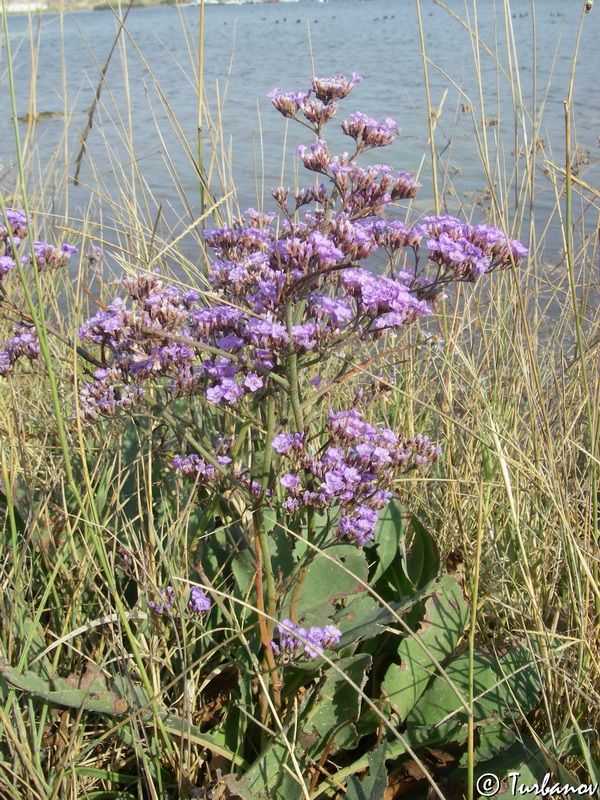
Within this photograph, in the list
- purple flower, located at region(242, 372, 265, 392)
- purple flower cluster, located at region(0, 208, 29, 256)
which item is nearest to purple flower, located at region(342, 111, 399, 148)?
→ purple flower, located at region(242, 372, 265, 392)

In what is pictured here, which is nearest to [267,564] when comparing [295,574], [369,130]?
[295,574]

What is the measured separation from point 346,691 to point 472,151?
6935 mm

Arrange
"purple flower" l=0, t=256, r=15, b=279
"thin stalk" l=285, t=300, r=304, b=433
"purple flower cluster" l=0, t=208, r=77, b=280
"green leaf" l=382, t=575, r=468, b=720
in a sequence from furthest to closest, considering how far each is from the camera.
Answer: "green leaf" l=382, t=575, r=468, b=720 → "purple flower cluster" l=0, t=208, r=77, b=280 → "purple flower" l=0, t=256, r=15, b=279 → "thin stalk" l=285, t=300, r=304, b=433

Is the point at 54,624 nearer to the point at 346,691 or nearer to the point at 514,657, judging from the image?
the point at 346,691

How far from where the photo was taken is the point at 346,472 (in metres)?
1.54

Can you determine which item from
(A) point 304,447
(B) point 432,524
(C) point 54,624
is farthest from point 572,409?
(C) point 54,624

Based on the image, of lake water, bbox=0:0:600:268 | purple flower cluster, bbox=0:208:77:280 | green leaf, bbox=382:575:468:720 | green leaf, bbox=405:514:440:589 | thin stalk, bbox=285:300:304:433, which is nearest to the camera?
thin stalk, bbox=285:300:304:433

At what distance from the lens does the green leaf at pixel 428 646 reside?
70.6 inches

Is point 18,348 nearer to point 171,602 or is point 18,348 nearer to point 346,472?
point 171,602

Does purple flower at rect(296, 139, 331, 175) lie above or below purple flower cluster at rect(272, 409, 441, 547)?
above

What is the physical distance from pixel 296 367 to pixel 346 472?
233mm

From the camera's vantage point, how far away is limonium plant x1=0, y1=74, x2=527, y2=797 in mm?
1489

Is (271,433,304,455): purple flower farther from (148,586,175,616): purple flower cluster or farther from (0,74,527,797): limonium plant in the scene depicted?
(148,586,175,616): purple flower cluster

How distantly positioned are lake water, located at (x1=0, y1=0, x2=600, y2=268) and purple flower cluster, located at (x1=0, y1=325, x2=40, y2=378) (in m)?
0.93
